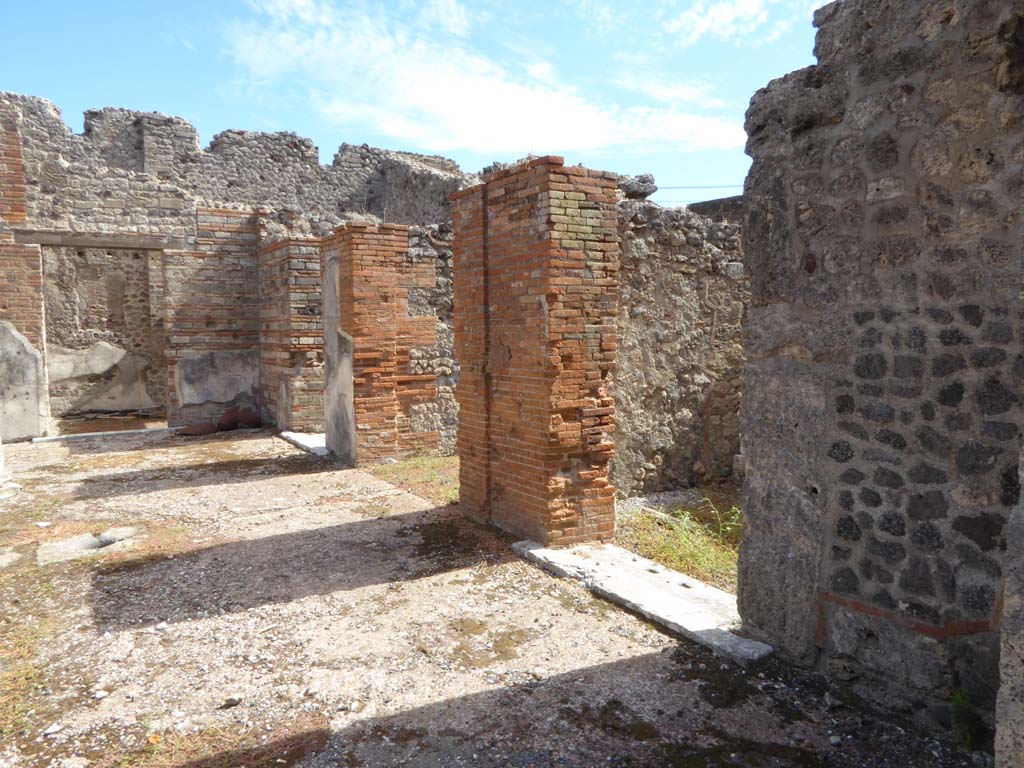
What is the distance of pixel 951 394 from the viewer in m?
2.51

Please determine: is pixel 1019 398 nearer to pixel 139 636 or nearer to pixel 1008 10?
pixel 1008 10

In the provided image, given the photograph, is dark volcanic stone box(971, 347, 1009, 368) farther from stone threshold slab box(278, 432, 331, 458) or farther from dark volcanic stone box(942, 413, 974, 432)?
stone threshold slab box(278, 432, 331, 458)

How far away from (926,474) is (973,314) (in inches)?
23.5

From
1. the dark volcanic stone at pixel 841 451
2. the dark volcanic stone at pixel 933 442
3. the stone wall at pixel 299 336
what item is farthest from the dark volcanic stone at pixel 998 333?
the stone wall at pixel 299 336

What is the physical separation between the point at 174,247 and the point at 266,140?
6.69 meters

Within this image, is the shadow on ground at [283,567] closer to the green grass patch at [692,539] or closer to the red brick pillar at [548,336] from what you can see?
the red brick pillar at [548,336]

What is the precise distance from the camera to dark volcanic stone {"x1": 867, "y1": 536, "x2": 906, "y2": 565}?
2693 mm

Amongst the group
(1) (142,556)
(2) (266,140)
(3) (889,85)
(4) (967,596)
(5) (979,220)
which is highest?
(2) (266,140)

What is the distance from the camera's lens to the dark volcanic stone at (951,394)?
2.49m

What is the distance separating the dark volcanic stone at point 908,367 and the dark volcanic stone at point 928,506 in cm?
43

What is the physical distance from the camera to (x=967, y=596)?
8.15 feet

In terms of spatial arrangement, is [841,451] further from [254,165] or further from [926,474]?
[254,165]

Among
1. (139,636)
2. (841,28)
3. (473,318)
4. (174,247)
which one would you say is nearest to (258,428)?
(174,247)

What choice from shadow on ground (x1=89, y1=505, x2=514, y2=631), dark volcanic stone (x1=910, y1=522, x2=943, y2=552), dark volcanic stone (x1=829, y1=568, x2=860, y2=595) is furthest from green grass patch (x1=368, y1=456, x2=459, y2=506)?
dark volcanic stone (x1=910, y1=522, x2=943, y2=552)
